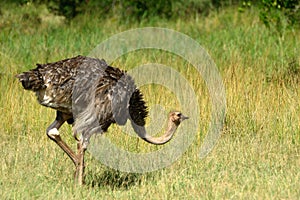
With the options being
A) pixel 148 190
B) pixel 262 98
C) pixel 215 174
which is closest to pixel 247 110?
pixel 262 98

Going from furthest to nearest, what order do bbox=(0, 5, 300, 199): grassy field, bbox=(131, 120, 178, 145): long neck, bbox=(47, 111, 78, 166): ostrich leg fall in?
1. bbox=(131, 120, 178, 145): long neck
2. bbox=(47, 111, 78, 166): ostrich leg
3. bbox=(0, 5, 300, 199): grassy field

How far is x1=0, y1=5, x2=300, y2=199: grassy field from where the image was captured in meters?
5.93

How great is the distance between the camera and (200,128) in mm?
7598

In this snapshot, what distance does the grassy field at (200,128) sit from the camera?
5926mm

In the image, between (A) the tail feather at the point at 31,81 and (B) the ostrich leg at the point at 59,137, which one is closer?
(A) the tail feather at the point at 31,81

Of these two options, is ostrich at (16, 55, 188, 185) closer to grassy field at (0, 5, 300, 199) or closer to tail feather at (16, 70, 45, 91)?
tail feather at (16, 70, 45, 91)

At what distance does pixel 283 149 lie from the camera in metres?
7.02

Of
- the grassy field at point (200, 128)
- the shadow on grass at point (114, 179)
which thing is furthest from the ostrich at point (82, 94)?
the grassy field at point (200, 128)

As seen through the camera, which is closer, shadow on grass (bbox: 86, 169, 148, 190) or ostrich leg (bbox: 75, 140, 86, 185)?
ostrich leg (bbox: 75, 140, 86, 185)

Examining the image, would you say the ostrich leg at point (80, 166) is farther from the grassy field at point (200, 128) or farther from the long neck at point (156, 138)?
the long neck at point (156, 138)

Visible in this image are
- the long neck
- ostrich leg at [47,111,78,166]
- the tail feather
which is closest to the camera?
the tail feather

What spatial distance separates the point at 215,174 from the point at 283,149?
3.31ft

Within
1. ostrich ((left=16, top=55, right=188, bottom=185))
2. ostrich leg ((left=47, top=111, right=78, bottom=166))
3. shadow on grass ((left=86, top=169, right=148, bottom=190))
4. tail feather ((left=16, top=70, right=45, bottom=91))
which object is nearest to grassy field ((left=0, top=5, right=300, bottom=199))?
shadow on grass ((left=86, top=169, right=148, bottom=190))

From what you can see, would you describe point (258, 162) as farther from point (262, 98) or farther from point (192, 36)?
point (192, 36)
